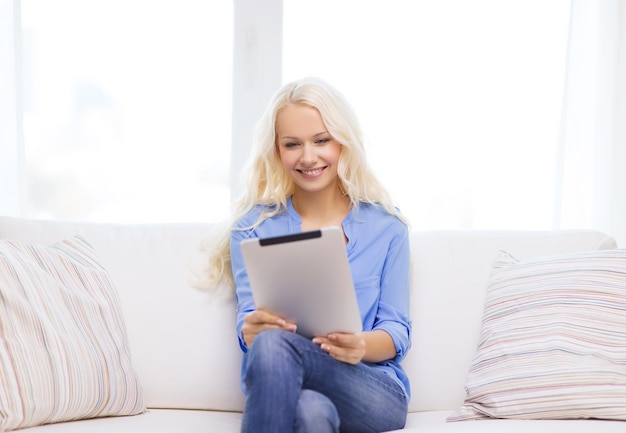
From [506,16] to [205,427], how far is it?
1.99 metres

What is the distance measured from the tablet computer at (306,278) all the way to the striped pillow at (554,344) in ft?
1.44

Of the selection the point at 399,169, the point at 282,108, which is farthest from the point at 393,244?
the point at 399,169

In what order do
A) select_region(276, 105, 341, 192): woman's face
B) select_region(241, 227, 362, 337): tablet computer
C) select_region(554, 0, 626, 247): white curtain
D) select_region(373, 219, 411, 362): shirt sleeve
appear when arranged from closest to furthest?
select_region(241, 227, 362, 337): tablet computer
select_region(373, 219, 411, 362): shirt sleeve
select_region(276, 105, 341, 192): woman's face
select_region(554, 0, 626, 247): white curtain

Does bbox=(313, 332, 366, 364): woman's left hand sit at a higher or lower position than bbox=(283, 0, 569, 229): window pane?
lower

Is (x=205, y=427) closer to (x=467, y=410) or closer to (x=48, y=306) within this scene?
(x=48, y=306)

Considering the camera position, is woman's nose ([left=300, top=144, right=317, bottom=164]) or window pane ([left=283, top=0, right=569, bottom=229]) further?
window pane ([left=283, top=0, right=569, bottom=229])

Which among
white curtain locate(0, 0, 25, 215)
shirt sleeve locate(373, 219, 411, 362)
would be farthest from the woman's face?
white curtain locate(0, 0, 25, 215)

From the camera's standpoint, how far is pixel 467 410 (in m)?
1.83

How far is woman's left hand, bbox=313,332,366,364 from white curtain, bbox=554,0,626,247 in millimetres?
1568

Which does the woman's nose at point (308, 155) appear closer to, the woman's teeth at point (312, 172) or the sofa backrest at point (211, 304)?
the woman's teeth at point (312, 172)

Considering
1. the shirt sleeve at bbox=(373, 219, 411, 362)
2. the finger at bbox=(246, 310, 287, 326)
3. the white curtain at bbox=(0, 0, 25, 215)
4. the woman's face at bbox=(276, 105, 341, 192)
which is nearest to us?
the finger at bbox=(246, 310, 287, 326)

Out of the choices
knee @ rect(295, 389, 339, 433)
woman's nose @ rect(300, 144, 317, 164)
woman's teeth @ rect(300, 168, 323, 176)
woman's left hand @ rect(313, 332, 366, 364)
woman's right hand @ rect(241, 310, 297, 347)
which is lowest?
knee @ rect(295, 389, 339, 433)

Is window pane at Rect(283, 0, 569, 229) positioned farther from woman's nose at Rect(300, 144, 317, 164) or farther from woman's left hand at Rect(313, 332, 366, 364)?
woman's left hand at Rect(313, 332, 366, 364)

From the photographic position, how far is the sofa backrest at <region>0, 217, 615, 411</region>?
2.01m
